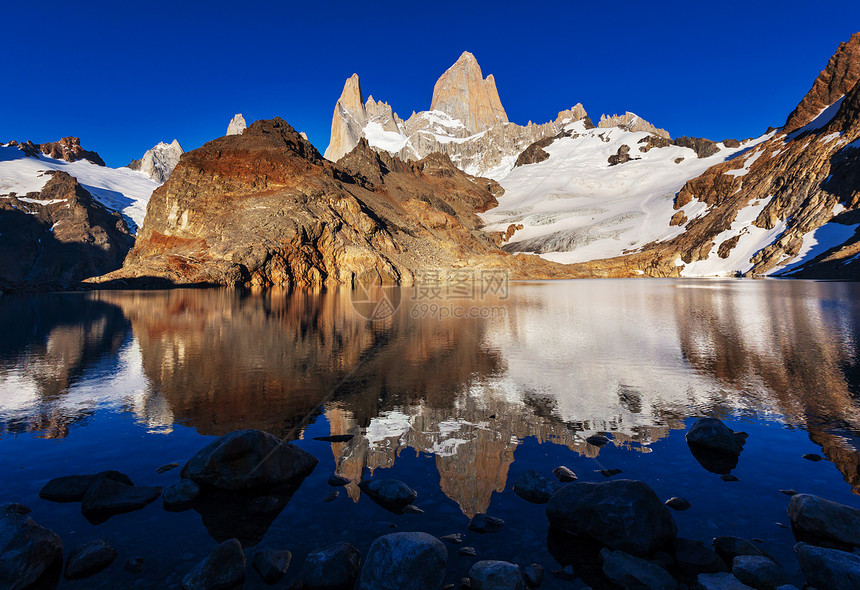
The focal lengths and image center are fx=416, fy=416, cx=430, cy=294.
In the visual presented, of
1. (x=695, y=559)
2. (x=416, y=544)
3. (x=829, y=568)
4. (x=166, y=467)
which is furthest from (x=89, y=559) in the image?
(x=829, y=568)

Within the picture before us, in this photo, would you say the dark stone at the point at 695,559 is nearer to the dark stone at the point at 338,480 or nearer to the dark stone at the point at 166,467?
the dark stone at the point at 338,480

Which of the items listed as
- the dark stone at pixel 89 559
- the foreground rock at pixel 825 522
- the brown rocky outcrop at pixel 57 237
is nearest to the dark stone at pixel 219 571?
the dark stone at pixel 89 559

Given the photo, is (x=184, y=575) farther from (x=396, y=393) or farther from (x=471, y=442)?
(x=396, y=393)

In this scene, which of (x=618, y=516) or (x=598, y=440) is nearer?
(x=618, y=516)

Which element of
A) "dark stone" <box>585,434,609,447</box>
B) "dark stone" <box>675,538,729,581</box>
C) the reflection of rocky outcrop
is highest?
the reflection of rocky outcrop

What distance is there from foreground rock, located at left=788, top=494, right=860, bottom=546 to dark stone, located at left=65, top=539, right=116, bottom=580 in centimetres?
772

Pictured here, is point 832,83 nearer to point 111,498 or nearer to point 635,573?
point 635,573

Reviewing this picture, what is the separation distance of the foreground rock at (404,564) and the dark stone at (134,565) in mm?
2335

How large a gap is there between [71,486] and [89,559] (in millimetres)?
2160

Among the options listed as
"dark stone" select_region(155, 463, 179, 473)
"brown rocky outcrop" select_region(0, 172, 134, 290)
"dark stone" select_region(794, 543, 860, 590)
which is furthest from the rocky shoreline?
"brown rocky outcrop" select_region(0, 172, 134, 290)

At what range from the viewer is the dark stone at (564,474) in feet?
20.5

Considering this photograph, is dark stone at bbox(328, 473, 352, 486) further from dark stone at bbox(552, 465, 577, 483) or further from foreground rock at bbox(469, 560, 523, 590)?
dark stone at bbox(552, 465, 577, 483)

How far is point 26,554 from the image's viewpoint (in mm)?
4098

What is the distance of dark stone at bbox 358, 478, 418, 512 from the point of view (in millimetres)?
5625
